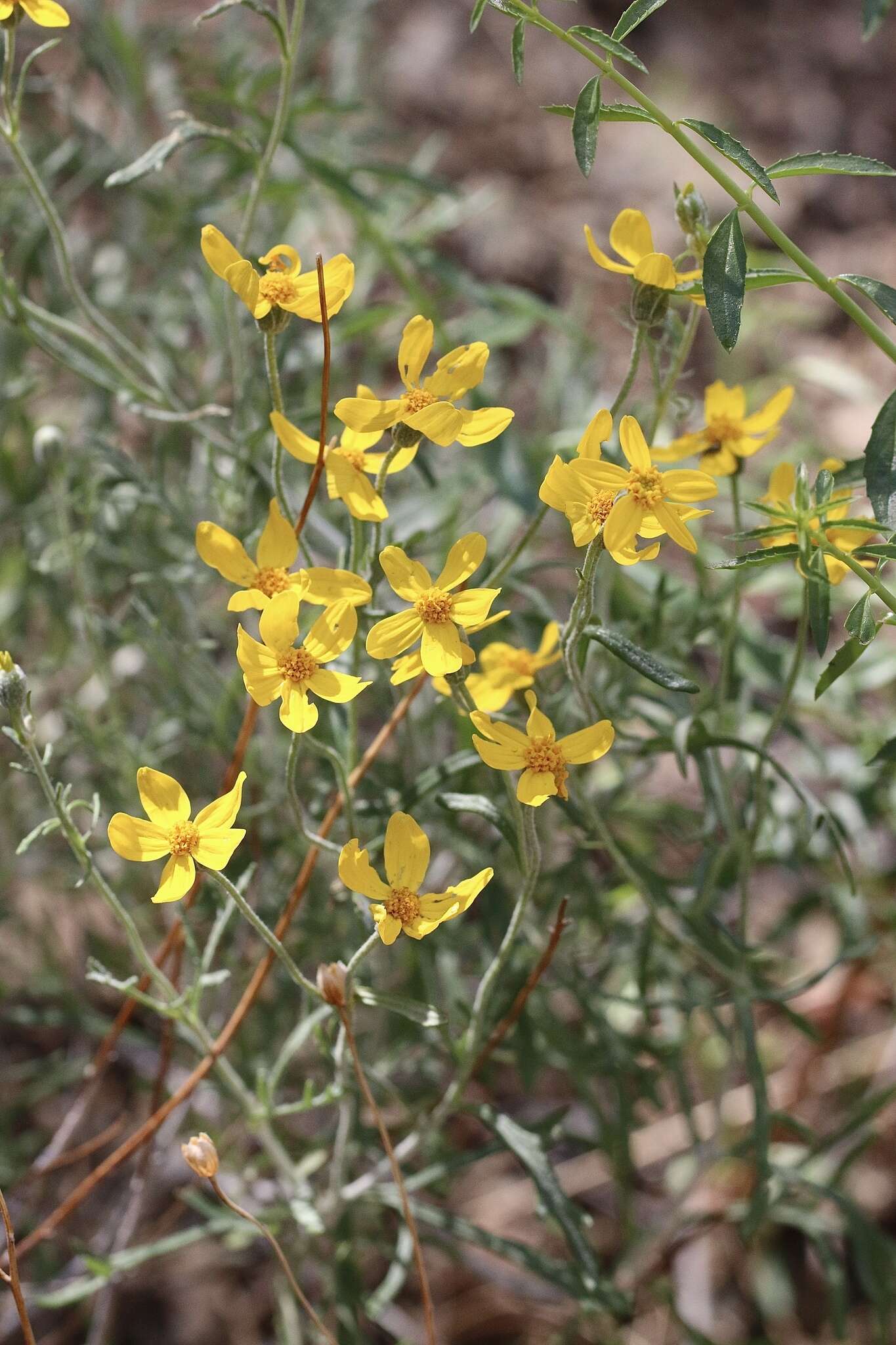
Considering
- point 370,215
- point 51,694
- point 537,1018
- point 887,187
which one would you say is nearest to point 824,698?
point 537,1018

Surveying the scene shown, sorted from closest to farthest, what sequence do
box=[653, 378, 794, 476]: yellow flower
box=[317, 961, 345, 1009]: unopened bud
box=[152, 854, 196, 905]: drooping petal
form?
box=[152, 854, 196, 905]: drooping petal → box=[317, 961, 345, 1009]: unopened bud → box=[653, 378, 794, 476]: yellow flower

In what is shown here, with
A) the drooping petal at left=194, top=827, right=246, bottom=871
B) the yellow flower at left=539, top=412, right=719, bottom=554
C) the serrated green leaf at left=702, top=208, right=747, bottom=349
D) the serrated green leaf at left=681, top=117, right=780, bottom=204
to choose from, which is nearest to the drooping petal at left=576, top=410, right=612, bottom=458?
the yellow flower at left=539, top=412, right=719, bottom=554

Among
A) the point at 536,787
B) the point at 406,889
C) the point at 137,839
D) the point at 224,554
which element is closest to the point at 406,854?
the point at 406,889

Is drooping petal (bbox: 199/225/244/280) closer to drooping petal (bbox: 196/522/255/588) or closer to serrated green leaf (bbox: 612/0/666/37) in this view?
drooping petal (bbox: 196/522/255/588)

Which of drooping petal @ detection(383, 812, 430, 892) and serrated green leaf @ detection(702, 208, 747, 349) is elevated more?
serrated green leaf @ detection(702, 208, 747, 349)

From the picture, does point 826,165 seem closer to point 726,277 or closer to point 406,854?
point 726,277

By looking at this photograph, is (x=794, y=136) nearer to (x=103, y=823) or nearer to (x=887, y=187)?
(x=887, y=187)

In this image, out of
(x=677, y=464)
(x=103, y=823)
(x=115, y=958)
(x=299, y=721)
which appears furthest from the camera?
(x=103, y=823)
